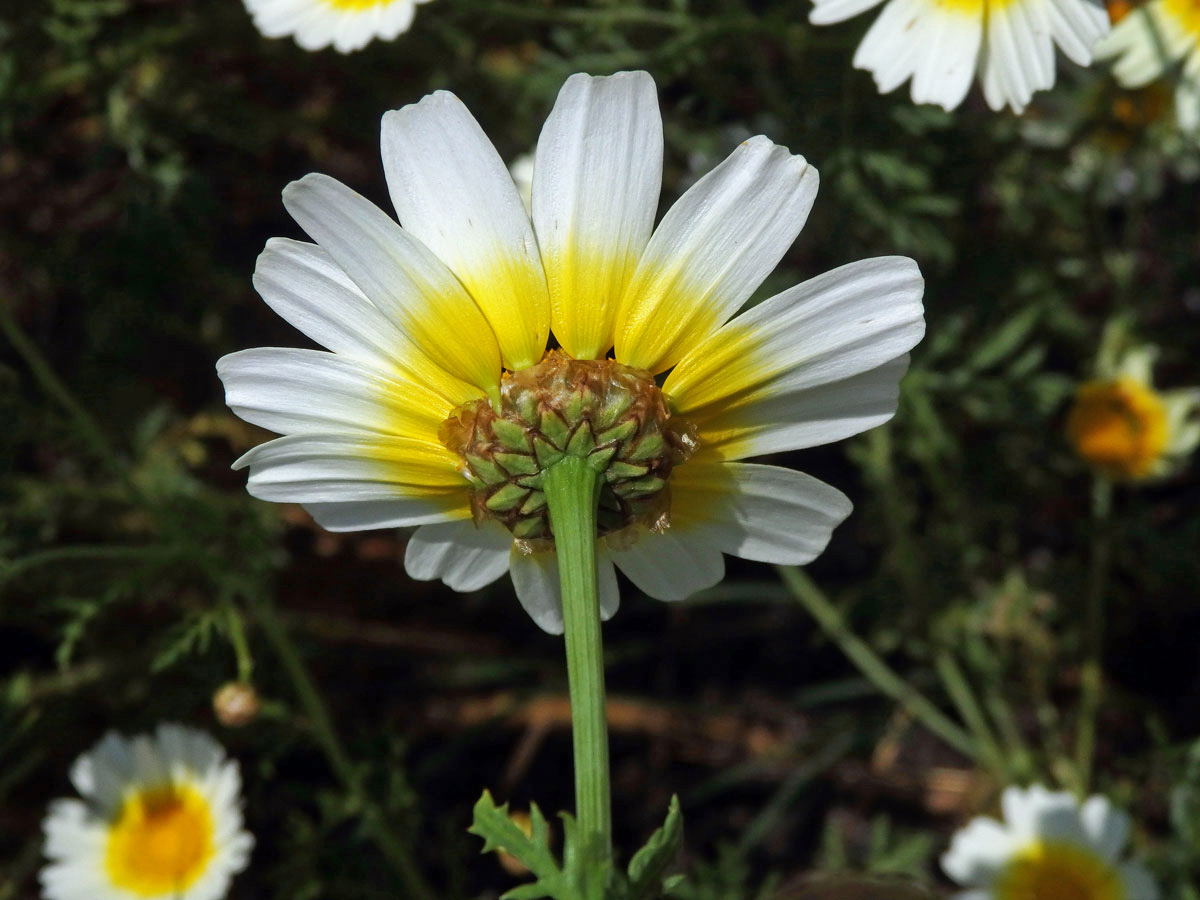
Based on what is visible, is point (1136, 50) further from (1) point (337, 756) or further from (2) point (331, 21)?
(1) point (337, 756)

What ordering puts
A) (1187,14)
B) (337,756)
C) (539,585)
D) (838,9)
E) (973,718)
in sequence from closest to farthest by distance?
(539,585) → (838,9) → (1187,14) → (337,756) → (973,718)

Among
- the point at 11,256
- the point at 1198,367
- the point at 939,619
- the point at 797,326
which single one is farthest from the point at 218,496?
the point at 1198,367

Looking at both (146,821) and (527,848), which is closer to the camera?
(527,848)

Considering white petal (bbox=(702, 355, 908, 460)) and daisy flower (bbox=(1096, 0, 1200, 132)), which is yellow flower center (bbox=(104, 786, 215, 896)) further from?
daisy flower (bbox=(1096, 0, 1200, 132))

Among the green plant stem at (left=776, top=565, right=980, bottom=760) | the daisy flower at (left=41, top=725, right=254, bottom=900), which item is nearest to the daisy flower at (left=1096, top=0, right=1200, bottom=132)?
the green plant stem at (left=776, top=565, right=980, bottom=760)

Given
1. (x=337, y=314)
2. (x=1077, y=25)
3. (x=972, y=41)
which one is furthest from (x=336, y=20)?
(x=1077, y=25)
